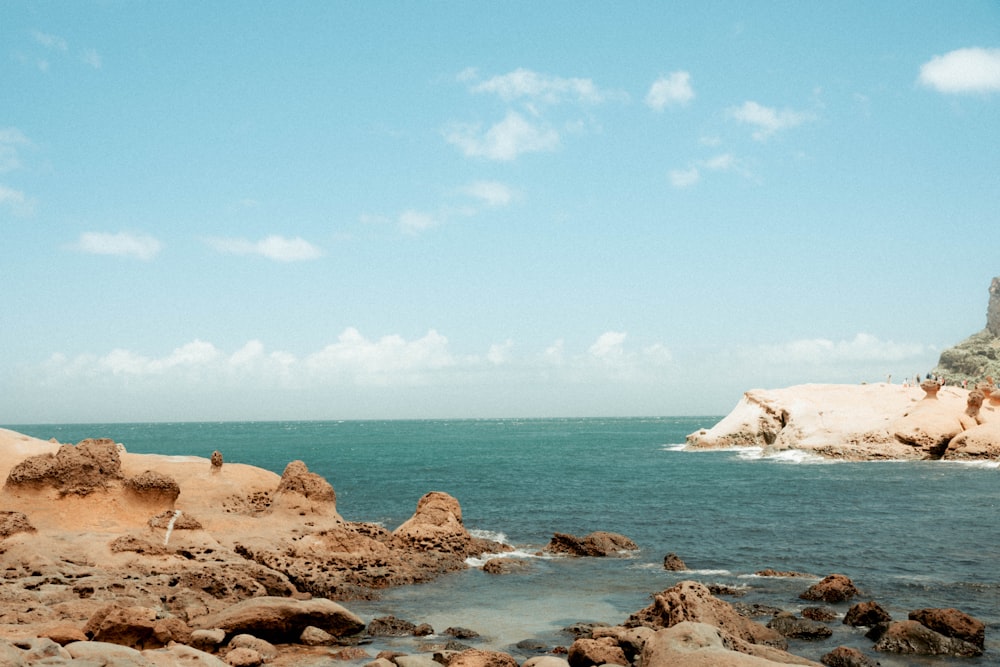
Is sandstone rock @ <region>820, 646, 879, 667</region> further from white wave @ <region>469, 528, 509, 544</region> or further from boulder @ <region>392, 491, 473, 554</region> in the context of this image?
white wave @ <region>469, 528, 509, 544</region>

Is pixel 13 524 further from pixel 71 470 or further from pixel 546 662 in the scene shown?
pixel 546 662

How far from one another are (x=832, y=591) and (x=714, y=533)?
469 inches

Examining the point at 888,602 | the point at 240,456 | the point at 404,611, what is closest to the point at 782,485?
the point at 888,602

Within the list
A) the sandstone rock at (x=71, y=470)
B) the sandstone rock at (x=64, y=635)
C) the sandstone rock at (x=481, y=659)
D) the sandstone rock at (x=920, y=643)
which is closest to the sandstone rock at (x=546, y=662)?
the sandstone rock at (x=481, y=659)

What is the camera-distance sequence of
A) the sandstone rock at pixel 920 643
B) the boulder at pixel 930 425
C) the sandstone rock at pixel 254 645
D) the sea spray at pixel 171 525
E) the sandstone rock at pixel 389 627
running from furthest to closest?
the boulder at pixel 930 425 → the sea spray at pixel 171 525 → the sandstone rock at pixel 389 627 → the sandstone rock at pixel 920 643 → the sandstone rock at pixel 254 645

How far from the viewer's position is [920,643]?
16.4 metres

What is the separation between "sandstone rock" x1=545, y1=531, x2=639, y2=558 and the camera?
28891 mm

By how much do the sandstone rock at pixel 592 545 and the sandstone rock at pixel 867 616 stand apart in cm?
1119

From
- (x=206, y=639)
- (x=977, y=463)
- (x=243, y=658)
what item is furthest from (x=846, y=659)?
(x=977, y=463)

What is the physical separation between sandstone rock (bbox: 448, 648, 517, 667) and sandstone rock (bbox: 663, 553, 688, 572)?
1165 cm

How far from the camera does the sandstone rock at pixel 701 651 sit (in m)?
11.9

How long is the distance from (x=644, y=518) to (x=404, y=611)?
19435 millimetres

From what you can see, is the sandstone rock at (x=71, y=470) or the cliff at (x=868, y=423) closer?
the sandstone rock at (x=71, y=470)

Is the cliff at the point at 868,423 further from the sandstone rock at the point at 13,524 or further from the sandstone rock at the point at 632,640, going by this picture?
the sandstone rock at the point at 13,524
